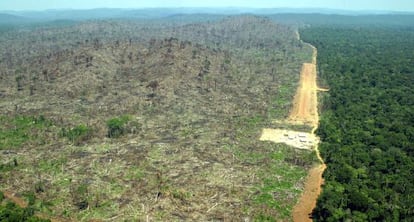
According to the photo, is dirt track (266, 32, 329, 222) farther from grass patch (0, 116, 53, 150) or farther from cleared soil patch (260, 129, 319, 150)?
grass patch (0, 116, 53, 150)

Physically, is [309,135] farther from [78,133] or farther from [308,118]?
[78,133]

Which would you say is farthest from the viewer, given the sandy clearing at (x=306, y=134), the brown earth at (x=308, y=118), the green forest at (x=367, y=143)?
the sandy clearing at (x=306, y=134)

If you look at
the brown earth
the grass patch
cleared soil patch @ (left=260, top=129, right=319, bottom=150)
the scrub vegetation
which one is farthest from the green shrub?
the brown earth

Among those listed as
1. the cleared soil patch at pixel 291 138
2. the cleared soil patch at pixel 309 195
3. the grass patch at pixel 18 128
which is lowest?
the cleared soil patch at pixel 309 195

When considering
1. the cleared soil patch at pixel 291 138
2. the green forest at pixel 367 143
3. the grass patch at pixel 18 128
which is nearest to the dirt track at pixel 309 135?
the cleared soil patch at pixel 291 138

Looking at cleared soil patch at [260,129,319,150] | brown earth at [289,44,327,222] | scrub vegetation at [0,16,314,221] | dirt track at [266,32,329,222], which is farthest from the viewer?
cleared soil patch at [260,129,319,150]

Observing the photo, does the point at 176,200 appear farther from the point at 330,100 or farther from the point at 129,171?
the point at 330,100

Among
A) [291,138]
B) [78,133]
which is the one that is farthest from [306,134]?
[78,133]

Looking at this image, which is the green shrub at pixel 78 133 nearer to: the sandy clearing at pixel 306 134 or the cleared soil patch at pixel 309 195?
the sandy clearing at pixel 306 134

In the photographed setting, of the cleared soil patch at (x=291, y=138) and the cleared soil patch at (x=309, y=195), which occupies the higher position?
the cleared soil patch at (x=291, y=138)
